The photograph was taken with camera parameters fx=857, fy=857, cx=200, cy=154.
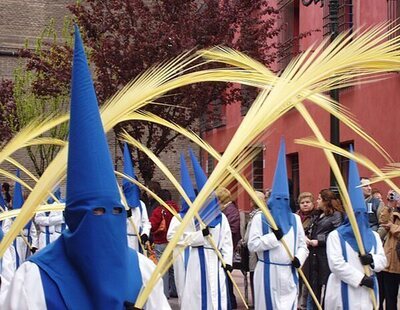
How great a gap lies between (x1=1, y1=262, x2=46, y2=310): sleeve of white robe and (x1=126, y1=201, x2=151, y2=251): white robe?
8775 mm

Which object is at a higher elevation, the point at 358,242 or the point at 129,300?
the point at 358,242

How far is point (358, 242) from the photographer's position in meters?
7.99

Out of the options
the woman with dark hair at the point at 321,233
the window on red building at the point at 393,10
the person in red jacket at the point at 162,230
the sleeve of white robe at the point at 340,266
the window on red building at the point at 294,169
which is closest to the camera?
the sleeve of white robe at the point at 340,266

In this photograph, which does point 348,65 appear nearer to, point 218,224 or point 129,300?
point 129,300

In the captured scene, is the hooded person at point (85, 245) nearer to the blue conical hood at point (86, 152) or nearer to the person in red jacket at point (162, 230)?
the blue conical hood at point (86, 152)

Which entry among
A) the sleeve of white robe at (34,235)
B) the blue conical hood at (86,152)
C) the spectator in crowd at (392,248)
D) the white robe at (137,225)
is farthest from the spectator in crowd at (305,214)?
the blue conical hood at (86,152)

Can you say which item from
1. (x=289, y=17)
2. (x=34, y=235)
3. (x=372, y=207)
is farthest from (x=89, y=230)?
(x=289, y=17)

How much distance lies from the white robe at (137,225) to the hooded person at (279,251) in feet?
11.5

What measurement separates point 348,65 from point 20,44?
2714 cm

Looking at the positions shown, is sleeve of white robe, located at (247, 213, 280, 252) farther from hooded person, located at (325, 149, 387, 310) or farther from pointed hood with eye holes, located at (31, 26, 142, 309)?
pointed hood with eye holes, located at (31, 26, 142, 309)

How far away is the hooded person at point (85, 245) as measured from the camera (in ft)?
12.5

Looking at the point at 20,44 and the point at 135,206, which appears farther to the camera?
the point at 20,44

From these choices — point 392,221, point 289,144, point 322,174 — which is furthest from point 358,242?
point 289,144

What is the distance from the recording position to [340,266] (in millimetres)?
8211
